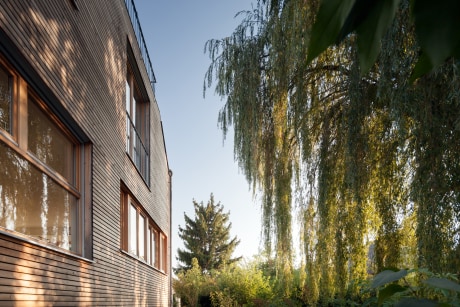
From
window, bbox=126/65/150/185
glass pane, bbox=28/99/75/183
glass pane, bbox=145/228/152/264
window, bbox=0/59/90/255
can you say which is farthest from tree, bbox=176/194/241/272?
glass pane, bbox=28/99/75/183

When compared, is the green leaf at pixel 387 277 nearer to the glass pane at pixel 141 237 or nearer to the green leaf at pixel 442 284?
the green leaf at pixel 442 284

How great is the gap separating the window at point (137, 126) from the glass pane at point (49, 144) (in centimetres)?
342

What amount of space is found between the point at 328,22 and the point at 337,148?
764cm

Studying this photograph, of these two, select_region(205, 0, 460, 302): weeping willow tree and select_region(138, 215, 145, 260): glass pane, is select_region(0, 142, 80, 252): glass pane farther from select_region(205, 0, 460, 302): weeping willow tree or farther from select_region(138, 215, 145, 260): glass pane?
select_region(138, 215, 145, 260): glass pane

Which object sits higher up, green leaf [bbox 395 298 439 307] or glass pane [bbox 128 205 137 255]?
glass pane [bbox 128 205 137 255]

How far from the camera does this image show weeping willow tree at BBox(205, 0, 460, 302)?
220 inches

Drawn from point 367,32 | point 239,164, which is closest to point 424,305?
point 367,32

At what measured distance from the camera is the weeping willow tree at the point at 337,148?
559cm

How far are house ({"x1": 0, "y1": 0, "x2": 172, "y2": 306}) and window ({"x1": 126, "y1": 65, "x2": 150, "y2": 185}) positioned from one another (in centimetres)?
9

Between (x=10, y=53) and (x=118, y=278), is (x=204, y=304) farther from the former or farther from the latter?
(x=10, y=53)

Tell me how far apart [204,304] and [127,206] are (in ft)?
35.6

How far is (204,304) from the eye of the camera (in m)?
19.2

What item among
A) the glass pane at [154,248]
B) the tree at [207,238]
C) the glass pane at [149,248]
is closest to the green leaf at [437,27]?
the glass pane at [149,248]

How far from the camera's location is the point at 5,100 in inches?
154
